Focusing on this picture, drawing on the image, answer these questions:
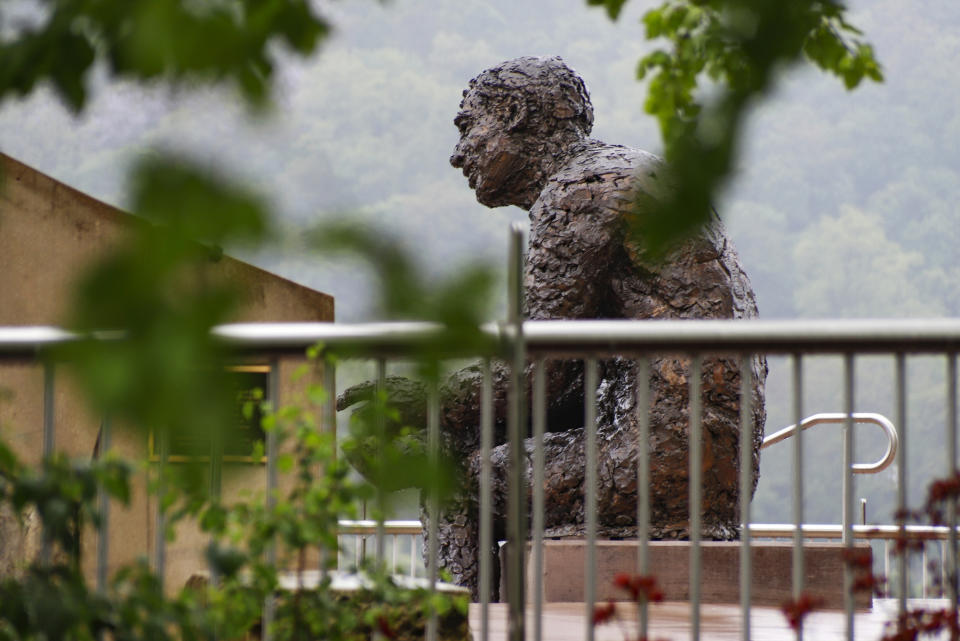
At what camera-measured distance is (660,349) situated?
2668mm

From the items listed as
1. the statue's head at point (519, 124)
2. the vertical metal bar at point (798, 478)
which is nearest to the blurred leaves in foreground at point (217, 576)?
the vertical metal bar at point (798, 478)

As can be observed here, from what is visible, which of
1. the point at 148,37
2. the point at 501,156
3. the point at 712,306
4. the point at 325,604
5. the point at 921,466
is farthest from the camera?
the point at 921,466

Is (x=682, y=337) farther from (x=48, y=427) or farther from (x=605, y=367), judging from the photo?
(x=605, y=367)

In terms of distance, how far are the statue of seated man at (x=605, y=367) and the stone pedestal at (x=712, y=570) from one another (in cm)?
43

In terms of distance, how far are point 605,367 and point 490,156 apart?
1247 mm

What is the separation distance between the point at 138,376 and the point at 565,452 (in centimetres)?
478

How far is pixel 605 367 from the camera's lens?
5.61m

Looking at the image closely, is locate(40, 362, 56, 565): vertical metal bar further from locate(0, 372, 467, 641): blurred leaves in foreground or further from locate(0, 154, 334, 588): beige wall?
locate(0, 154, 334, 588): beige wall

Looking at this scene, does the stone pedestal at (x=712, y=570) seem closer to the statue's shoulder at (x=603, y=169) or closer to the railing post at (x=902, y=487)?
the statue's shoulder at (x=603, y=169)

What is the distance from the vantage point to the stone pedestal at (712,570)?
4695mm

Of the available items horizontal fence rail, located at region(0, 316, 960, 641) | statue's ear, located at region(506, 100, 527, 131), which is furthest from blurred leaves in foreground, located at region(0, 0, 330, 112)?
statue's ear, located at region(506, 100, 527, 131)

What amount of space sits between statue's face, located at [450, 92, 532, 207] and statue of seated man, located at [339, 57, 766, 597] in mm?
25

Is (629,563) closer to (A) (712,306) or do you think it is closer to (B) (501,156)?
(A) (712,306)

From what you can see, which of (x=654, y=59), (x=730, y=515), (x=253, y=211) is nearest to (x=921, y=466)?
(x=730, y=515)
